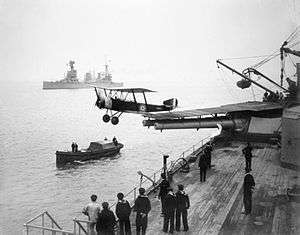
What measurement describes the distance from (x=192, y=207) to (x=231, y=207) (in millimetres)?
1542

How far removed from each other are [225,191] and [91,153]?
31.3 meters

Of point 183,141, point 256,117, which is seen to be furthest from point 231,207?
point 183,141

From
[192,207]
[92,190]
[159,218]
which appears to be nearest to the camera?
[159,218]

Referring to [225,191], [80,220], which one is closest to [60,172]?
[225,191]

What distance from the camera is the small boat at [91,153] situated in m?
44.2

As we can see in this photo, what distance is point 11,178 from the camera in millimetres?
38156

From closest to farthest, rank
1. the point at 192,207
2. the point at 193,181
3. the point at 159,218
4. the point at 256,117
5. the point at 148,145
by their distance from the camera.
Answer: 1. the point at 159,218
2. the point at 192,207
3. the point at 193,181
4. the point at 256,117
5. the point at 148,145

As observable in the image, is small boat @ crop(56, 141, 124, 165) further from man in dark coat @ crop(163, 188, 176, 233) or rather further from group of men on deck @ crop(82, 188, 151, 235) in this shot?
group of men on deck @ crop(82, 188, 151, 235)

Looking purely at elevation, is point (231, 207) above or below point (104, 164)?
above

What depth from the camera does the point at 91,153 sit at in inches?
1795

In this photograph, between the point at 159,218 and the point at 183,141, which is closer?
the point at 159,218

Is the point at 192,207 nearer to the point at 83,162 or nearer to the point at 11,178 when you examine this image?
the point at 11,178

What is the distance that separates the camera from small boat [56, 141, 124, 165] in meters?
44.2

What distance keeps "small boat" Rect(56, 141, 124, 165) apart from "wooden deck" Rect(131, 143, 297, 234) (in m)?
24.0
